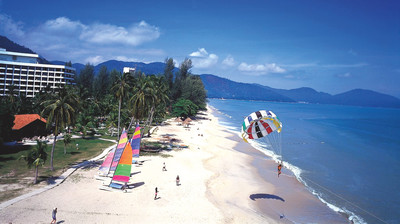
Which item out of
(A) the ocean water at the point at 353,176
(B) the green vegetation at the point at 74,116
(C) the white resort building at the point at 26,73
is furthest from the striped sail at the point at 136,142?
(C) the white resort building at the point at 26,73

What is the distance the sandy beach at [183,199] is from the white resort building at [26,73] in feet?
242

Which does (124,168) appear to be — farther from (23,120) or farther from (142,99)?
(23,120)

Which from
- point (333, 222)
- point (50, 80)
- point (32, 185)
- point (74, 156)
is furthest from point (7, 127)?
point (50, 80)

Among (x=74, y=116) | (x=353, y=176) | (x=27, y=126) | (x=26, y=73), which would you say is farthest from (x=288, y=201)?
(x=26, y=73)

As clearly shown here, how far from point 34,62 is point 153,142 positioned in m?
77.2

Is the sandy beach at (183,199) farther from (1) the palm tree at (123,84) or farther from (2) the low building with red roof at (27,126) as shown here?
(2) the low building with red roof at (27,126)

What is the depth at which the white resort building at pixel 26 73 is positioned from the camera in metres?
84.3

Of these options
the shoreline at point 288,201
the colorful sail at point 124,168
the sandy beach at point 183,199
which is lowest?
the shoreline at point 288,201

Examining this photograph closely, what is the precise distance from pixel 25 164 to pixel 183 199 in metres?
18.2

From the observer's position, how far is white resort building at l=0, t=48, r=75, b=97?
84.3m

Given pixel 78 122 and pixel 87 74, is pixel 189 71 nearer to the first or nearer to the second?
pixel 87 74

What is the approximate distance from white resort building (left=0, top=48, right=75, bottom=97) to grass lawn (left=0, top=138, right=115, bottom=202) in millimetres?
59375

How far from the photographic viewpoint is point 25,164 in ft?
87.5

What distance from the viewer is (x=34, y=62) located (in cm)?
9269
